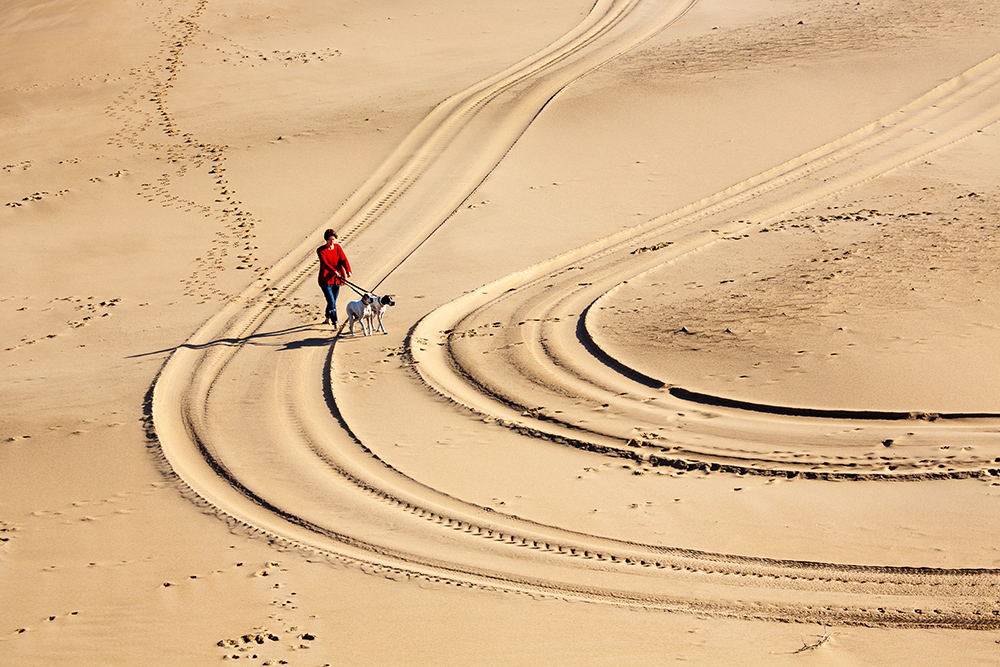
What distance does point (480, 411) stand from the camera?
9328 mm

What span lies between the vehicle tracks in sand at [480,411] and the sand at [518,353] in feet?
0.14

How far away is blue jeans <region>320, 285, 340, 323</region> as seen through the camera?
1166cm

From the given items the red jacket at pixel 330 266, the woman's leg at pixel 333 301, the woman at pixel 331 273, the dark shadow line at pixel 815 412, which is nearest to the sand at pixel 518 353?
the dark shadow line at pixel 815 412

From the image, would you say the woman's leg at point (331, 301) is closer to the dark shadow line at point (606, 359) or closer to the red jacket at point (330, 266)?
the red jacket at point (330, 266)

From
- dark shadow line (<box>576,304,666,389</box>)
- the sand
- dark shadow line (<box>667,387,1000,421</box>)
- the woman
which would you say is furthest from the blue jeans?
dark shadow line (<box>667,387,1000,421</box>)

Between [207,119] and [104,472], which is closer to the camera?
[104,472]

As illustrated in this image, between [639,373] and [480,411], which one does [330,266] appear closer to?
[480,411]

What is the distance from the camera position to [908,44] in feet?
67.4

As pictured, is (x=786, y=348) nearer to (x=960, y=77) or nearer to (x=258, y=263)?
(x=258, y=263)

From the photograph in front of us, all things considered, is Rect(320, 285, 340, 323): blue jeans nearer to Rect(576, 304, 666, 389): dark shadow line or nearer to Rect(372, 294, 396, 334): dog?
Rect(372, 294, 396, 334): dog

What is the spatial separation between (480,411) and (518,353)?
4.43ft

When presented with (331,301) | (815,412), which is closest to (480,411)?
(815,412)

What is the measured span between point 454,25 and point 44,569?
2051cm

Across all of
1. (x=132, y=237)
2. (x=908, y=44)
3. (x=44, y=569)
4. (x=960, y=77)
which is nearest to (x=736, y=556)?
(x=44, y=569)
